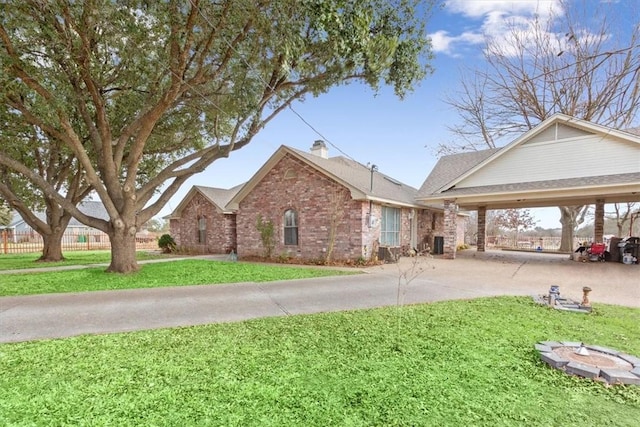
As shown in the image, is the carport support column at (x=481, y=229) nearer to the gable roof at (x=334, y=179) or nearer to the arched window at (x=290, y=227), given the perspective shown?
the gable roof at (x=334, y=179)

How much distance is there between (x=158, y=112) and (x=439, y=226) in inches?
663

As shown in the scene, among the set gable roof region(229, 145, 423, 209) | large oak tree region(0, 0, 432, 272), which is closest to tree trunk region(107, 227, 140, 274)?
large oak tree region(0, 0, 432, 272)

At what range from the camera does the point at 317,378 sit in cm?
354

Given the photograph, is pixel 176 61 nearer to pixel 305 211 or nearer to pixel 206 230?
pixel 305 211

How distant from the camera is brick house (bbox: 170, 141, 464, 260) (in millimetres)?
13719

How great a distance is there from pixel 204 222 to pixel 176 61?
13493mm

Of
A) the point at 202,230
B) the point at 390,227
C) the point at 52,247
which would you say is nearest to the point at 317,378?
the point at 390,227

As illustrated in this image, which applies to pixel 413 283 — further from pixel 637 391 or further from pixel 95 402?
pixel 95 402

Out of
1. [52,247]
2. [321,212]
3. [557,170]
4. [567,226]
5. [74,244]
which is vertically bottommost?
[74,244]

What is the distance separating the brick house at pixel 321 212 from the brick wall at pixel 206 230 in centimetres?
326

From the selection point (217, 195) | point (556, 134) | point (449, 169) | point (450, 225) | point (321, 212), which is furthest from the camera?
point (217, 195)

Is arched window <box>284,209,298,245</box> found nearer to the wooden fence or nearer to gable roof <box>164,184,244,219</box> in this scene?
gable roof <box>164,184,244,219</box>

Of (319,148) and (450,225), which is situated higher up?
(319,148)

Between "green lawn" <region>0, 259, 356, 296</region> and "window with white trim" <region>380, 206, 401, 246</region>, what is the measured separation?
15.0ft
